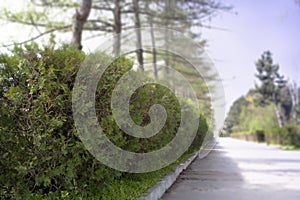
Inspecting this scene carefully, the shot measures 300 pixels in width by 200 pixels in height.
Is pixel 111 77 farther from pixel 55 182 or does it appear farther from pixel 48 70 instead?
pixel 55 182

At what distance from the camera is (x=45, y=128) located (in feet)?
8.04

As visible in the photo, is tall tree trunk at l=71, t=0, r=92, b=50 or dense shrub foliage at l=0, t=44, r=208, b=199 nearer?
dense shrub foliage at l=0, t=44, r=208, b=199

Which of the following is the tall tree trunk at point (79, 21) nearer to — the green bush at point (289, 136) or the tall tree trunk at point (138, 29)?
the tall tree trunk at point (138, 29)

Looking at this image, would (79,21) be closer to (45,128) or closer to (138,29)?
(138,29)

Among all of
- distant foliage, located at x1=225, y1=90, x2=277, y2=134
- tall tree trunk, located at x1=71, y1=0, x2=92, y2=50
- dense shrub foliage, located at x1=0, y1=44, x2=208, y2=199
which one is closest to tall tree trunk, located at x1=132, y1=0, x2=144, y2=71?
tall tree trunk, located at x1=71, y1=0, x2=92, y2=50

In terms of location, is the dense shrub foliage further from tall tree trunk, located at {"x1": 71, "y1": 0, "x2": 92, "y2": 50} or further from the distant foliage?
the distant foliage

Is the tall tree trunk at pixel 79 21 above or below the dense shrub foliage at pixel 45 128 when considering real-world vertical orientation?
above

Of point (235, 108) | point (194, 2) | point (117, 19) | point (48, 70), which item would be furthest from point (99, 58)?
point (235, 108)

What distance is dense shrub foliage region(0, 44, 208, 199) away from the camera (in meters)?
2.32

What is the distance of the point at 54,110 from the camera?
2676 mm

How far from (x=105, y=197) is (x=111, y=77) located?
106cm

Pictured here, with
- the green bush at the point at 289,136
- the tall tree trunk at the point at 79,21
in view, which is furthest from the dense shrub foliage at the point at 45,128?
the green bush at the point at 289,136

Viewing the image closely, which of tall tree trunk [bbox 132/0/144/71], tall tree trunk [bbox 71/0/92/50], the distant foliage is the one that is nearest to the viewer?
tall tree trunk [bbox 71/0/92/50]

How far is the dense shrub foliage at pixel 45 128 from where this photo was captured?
232 cm
